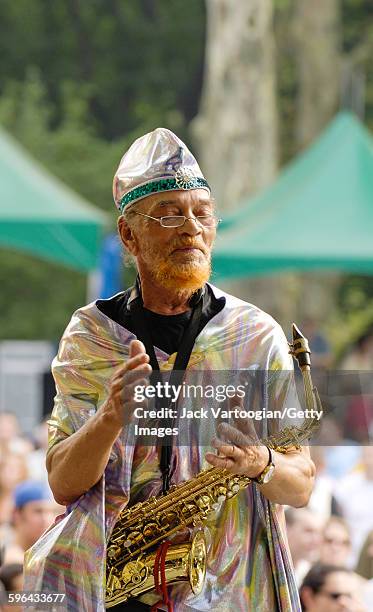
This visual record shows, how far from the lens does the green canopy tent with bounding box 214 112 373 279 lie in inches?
516

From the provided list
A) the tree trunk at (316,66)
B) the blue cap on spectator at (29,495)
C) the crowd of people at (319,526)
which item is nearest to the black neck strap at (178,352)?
the crowd of people at (319,526)

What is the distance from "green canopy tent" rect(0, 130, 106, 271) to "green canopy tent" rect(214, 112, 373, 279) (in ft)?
3.68

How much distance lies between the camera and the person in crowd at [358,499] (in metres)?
8.97

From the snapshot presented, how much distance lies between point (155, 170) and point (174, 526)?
36.8 inches

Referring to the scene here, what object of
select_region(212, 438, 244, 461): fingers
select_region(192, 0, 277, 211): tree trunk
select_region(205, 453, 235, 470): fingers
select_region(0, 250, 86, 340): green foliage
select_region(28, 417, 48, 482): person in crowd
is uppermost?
select_region(0, 250, 86, 340): green foliage

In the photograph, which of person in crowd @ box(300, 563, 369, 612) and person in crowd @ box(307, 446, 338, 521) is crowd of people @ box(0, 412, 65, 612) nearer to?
person in crowd @ box(300, 563, 369, 612)

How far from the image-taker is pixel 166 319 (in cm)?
437

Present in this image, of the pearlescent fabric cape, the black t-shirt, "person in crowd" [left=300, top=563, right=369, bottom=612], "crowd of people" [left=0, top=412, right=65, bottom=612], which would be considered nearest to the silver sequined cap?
the black t-shirt

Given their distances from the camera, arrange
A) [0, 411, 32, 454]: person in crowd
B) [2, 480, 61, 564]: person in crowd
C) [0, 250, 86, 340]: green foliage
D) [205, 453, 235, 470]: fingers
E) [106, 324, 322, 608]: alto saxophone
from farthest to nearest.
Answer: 1. [0, 250, 86, 340]: green foliage
2. [0, 411, 32, 454]: person in crowd
3. [2, 480, 61, 564]: person in crowd
4. [106, 324, 322, 608]: alto saxophone
5. [205, 453, 235, 470]: fingers

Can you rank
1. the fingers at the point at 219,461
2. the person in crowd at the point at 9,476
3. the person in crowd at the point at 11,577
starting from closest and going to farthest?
the fingers at the point at 219,461 < the person in crowd at the point at 11,577 < the person in crowd at the point at 9,476

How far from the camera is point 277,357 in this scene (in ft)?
13.9

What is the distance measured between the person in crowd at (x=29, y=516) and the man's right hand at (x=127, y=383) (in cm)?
375

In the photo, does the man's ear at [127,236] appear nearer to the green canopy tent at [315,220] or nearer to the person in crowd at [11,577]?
the person in crowd at [11,577]

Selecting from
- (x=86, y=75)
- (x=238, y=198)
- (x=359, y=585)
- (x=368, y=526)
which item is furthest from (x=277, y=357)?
(x=86, y=75)
